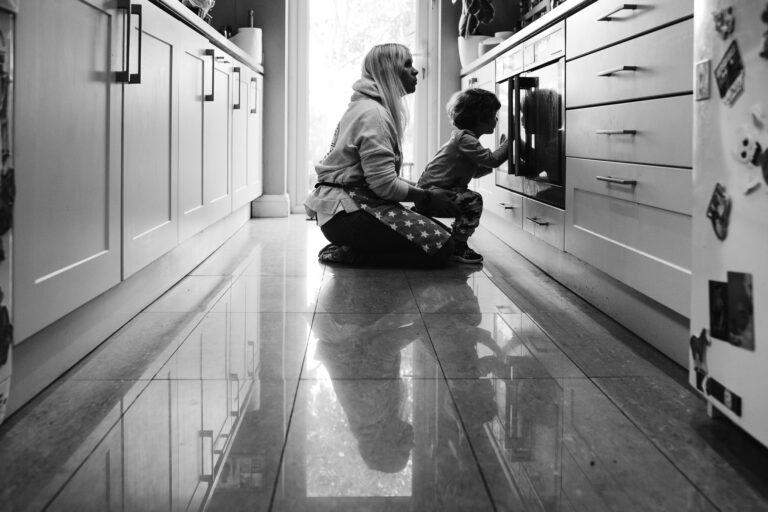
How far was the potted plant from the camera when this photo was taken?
4.35 m

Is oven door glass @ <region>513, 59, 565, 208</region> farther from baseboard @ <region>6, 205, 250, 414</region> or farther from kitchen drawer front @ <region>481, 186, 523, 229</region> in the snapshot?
baseboard @ <region>6, 205, 250, 414</region>

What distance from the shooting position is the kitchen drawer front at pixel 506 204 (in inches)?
129

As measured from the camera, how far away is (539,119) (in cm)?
284

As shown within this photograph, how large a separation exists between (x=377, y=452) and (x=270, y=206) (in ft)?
12.8

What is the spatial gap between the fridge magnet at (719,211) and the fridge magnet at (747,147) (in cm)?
7

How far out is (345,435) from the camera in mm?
1257

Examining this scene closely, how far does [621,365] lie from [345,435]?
746mm

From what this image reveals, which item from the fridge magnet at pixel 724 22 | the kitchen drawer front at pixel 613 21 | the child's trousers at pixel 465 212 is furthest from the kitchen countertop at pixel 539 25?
the fridge magnet at pixel 724 22

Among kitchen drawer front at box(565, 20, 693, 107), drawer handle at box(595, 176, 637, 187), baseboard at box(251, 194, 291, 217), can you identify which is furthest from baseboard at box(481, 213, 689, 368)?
baseboard at box(251, 194, 291, 217)

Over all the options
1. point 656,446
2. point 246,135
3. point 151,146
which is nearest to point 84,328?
point 151,146

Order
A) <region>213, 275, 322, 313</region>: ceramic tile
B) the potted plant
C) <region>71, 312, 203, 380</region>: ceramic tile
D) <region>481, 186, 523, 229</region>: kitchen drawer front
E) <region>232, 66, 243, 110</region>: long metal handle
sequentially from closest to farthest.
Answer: <region>71, 312, 203, 380</region>: ceramic tile → <region>213, 275, 322, 313</region>: ceramic tile → <region>481, 186, 523, 229</region>: kitchen drawer front → <region>232, 66, 243, 110</region>: long metal handle → the potted plant

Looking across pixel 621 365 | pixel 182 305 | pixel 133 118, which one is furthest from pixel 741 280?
pixel 182 305

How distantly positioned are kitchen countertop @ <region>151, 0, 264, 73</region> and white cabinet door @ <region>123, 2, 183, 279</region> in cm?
5

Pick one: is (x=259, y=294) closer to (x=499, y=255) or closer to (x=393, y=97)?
(x=393, y=97)
